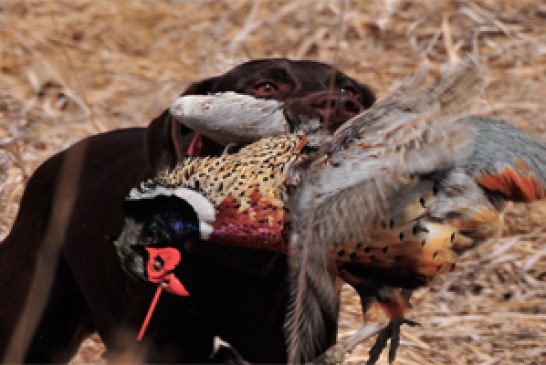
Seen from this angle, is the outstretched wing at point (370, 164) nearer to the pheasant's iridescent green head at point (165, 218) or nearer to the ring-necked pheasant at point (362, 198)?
the ring-necked pheasant at point (362, 198)

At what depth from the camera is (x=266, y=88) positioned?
3.60m

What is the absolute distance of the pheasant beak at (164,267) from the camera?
297cm

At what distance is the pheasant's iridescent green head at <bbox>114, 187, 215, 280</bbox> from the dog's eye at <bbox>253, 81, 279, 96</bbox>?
737 mm

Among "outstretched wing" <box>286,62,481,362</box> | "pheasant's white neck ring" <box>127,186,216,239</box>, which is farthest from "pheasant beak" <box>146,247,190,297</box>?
"outstretched wing" <box>286,62,481,362</box>

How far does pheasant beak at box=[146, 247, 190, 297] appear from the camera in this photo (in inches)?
117

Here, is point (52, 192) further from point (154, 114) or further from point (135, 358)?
point (154, 114)

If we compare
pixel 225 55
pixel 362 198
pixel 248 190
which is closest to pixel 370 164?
pixel 362 198

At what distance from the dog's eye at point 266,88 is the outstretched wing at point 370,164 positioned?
749mm

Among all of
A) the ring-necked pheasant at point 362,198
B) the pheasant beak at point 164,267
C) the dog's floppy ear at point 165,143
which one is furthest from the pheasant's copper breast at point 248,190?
the dog's floppy ear at point 165,143

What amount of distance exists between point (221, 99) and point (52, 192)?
1.16 meters

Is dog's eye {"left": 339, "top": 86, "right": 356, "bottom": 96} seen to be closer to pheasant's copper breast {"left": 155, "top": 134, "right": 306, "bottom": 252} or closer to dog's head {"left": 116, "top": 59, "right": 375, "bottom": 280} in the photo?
dog's head {"left": 116, "top": 59, "right": 375, "bottom": 280}

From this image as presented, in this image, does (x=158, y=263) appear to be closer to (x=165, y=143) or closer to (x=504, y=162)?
(x=165, y=143)

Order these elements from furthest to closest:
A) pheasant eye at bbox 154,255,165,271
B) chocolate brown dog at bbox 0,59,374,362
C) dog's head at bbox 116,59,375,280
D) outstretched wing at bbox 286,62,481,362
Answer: chocolate brown dog at bbox 0,59,374,362
pheasant eye at bbox 154,255,165,271
dog's head at bbox 116,59,375,280
outstretched wing at bbox 286,62,481,362

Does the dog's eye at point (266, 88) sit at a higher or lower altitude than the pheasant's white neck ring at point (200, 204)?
higher
